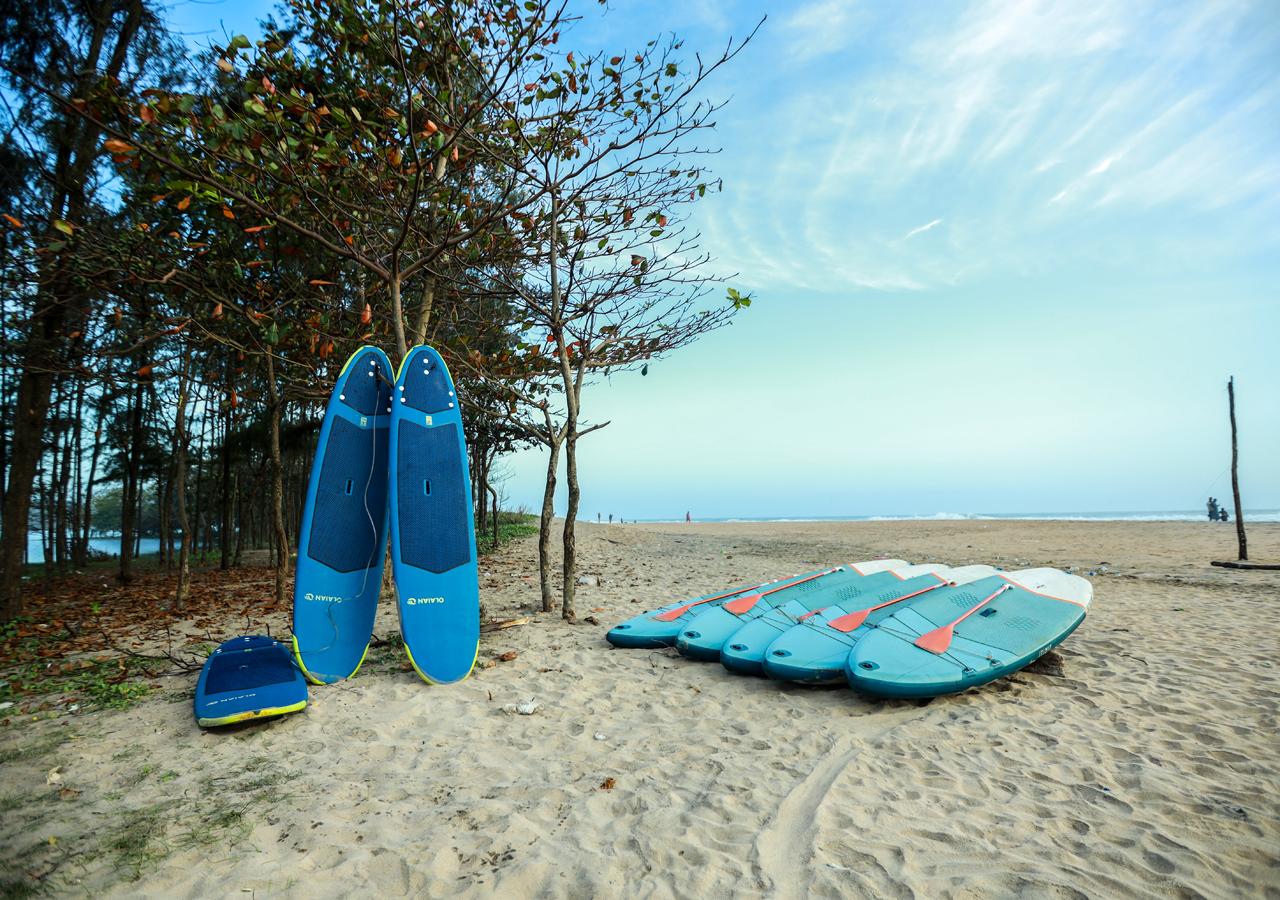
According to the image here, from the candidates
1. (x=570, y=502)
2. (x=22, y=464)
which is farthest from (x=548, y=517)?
(x=22, y=464)

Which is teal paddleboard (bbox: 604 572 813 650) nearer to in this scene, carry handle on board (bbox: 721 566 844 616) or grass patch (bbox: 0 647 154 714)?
carry handle on board (bbox: 721 566 844 616)

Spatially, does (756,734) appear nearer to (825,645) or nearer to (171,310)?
(825,645)

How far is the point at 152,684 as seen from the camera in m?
3.73

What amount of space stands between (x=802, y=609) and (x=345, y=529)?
12.5 feet

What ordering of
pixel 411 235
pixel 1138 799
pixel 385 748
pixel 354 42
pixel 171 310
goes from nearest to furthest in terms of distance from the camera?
pixel 1138 799 → pixel 385 748 → pixel 354 42 → pixel 411 235 → pixel 171 310

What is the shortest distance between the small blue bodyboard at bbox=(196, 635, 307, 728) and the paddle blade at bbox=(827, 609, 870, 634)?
3.63 metres

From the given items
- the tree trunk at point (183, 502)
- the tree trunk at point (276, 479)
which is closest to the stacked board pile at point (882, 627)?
the tree trunk at point (276, 479)

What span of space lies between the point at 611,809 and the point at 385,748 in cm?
132

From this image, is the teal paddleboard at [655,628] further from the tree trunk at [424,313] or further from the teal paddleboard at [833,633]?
the tree trunk at [424,313]

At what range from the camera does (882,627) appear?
4.11m

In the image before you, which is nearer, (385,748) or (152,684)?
(385,748)

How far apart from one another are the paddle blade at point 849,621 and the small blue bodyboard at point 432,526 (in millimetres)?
2727

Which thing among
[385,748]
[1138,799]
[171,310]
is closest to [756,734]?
[1138,799]

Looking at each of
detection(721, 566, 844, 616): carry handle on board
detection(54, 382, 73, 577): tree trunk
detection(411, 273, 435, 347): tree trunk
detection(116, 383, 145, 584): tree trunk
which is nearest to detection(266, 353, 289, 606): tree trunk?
detection(411, 273, 435, 347): tree trunk
